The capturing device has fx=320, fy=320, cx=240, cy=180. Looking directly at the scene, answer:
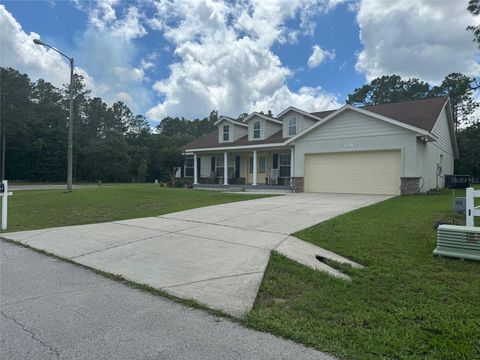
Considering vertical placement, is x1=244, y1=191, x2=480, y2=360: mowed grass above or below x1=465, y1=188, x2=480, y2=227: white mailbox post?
below

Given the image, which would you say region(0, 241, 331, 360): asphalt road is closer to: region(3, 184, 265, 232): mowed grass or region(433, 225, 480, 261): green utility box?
region(433, 225, 480, 261): green utility box

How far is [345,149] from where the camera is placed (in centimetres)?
1662

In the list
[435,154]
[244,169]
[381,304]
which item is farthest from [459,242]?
[244,169]

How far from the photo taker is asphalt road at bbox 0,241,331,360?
2.59 m

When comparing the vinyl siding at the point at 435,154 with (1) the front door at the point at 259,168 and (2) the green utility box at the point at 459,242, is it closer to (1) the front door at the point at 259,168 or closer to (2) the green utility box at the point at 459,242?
(1) the front door at the point at 259,168

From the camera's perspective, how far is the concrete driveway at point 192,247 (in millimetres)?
4059

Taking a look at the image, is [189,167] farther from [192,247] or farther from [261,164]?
[192,247]

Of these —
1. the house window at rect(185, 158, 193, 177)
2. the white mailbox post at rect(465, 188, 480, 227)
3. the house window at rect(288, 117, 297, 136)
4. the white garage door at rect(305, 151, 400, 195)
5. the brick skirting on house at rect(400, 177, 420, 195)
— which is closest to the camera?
the white mailbox post at rect(465, 188, 480, 227)

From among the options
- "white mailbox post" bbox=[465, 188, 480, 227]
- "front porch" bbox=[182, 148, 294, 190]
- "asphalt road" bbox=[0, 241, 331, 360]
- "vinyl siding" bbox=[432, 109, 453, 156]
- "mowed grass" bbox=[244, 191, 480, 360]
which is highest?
"vinyl siding" bbox=[432, 109, 453, 156]

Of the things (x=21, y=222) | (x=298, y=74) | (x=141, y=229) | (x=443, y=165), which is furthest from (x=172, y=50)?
(x=443, y=165)

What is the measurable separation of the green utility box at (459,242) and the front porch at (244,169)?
573 inches

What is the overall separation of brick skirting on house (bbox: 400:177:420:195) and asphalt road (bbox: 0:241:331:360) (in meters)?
14.0

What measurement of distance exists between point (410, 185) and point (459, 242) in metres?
10.8

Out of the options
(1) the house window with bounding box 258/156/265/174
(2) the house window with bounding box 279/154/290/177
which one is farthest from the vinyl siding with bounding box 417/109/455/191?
(1) the house window with bounding box 258/156/265/174
